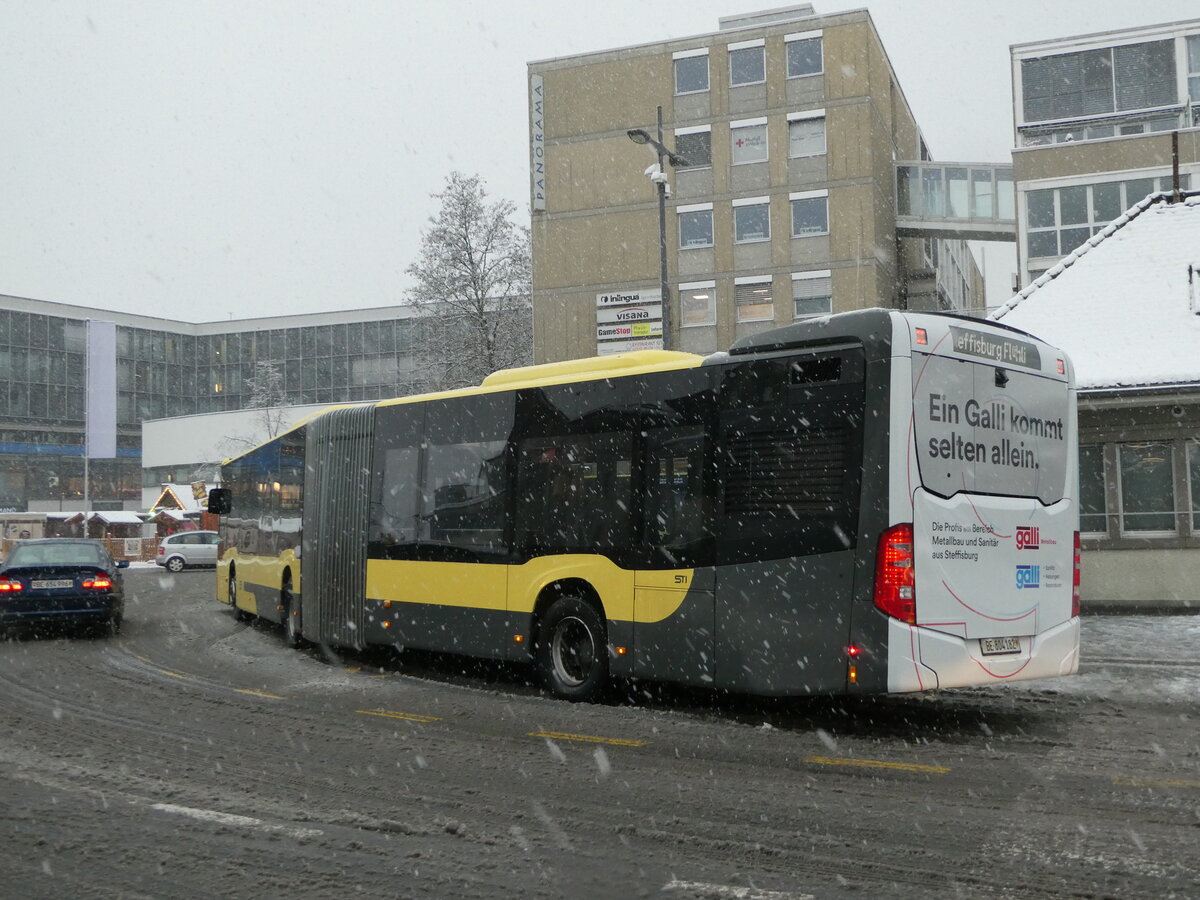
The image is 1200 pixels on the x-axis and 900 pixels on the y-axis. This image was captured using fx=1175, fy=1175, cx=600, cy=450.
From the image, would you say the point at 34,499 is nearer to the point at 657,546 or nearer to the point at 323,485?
the point at 323,485

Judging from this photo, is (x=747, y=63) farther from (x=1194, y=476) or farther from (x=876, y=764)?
(x=876, y=764)

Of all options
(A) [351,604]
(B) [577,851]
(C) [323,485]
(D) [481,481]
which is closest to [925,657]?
(B) [577,851]

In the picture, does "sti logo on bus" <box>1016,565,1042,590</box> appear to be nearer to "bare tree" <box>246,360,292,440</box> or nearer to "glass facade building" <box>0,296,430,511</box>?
"bare tree" <box>246,360,292,440</box>

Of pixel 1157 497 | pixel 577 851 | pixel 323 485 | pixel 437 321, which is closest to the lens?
pixel 577 851

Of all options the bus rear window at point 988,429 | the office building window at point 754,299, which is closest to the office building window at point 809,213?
the office building window at point 754,299

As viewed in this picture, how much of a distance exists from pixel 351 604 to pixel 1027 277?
1106 inches

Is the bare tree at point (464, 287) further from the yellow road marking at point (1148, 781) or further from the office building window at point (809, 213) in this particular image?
the yellow road marking at point (1148, 781)

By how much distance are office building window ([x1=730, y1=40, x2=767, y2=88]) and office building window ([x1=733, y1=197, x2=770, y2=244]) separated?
4.85 metres

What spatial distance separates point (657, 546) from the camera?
9.86 meters

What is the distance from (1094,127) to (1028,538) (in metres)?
35.9

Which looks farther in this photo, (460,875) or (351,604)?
(351,604)

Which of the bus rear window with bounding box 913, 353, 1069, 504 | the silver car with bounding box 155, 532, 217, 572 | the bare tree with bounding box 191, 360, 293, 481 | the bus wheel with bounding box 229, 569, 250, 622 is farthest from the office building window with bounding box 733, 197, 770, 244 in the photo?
the bus rear window with bounding box 913, 353, 1069, 504

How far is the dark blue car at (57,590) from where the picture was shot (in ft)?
53.8

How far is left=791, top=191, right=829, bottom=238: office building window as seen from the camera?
1816 inches
